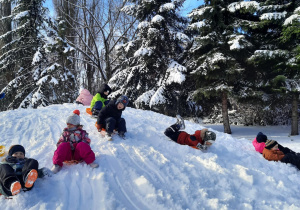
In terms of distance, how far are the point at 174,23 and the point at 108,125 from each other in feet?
32.1

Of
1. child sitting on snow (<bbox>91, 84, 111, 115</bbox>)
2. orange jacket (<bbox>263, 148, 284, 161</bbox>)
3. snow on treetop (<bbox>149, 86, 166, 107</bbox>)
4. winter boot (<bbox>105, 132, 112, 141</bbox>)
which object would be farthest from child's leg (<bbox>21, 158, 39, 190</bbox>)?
snow on treetop (<bbox>149, 86, 166, 107</bbox>)

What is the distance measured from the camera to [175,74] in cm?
995

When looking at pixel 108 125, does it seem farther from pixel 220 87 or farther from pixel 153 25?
pixel 153 25

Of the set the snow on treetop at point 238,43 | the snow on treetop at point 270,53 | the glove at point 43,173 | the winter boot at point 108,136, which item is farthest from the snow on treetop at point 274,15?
the glove at point 43,173

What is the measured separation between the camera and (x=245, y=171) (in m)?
3.26

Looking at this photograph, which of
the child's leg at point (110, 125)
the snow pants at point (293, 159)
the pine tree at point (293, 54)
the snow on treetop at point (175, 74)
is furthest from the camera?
the snow on treetop at point (175, 74)

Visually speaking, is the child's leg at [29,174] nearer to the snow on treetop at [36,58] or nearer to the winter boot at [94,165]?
the winter boot at [94,165]

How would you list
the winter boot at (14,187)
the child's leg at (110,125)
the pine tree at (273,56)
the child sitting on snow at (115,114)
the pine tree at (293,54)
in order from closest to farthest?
the winter boot at (14,187)
the child's leg at (110,125)
the child sitting on snow at (115,114)
the pine tree at (293,54)
the pine tree at (273,56)

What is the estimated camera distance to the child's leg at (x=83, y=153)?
3191mm

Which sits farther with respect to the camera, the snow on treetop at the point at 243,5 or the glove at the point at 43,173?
the snow on treetop at the point at 243,5

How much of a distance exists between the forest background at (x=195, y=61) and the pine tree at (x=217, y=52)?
48 millimetres

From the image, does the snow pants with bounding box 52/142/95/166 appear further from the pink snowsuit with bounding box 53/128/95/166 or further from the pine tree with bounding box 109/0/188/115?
the pine tree with bounding box 109/0/188/115

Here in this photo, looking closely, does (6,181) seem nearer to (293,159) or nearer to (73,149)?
(73,149)

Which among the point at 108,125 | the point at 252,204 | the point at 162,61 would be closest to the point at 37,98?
the point at 162,61
